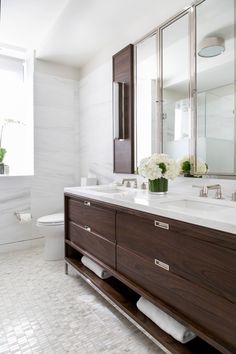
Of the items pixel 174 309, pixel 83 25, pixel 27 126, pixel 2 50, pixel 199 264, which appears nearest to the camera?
pixel 199 264

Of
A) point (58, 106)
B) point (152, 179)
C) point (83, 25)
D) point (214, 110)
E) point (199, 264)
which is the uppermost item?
point (83, 25)

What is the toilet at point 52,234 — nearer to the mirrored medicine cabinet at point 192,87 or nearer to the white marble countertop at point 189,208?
the white marble countertop at point 189,208

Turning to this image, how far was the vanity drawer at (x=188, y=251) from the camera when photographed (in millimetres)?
940

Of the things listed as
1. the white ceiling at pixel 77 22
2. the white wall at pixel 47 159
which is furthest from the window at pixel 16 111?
the white ceiling at pixel 77 22

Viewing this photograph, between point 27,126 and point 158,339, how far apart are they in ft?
9.29

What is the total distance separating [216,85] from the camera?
5.32ft

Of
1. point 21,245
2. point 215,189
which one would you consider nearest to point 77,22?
point 215,189

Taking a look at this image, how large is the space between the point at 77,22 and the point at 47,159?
159 cm

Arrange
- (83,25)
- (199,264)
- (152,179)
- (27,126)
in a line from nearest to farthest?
(199,264) → (152,179) → (83,25) → (27,126)

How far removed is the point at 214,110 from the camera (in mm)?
1637

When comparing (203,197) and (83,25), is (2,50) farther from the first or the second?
(203,197)

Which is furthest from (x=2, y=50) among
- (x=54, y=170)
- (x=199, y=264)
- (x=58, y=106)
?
(x=199, y=264)

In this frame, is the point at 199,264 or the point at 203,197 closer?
the point at 199,264

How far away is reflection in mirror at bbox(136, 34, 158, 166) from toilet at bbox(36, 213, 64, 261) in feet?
3.43
